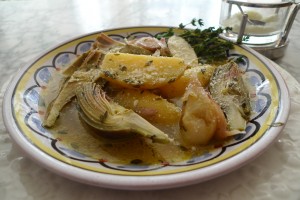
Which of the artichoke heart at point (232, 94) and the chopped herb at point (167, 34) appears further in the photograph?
the chopped herb at point (167, 34)

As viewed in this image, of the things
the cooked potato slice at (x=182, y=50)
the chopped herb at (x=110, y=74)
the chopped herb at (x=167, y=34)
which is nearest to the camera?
the chopped herb at (x=110, y=74)

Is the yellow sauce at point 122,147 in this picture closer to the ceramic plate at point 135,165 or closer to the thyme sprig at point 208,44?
the ceramic plate at point 135,165

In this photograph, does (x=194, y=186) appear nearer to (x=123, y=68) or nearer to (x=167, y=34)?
(x=123, y=68)

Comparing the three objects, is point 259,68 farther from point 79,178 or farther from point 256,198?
point 79,178

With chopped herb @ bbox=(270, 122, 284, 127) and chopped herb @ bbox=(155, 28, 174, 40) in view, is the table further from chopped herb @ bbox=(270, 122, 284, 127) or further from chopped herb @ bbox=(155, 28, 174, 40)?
chopped herb @ bbox=(155, 28, 174, 40)

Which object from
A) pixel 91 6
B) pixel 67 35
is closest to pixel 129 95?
pixel 67 35

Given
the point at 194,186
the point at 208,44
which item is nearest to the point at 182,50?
the point at 208,44

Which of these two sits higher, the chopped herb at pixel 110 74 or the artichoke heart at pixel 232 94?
the chopped herb at pixel 110 74

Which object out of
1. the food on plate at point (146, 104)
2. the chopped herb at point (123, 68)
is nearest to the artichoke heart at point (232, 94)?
the food on plate at point (146, 104)
